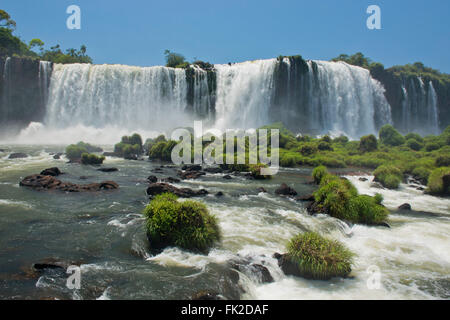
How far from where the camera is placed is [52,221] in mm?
10367

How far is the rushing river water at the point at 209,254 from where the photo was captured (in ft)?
20.6

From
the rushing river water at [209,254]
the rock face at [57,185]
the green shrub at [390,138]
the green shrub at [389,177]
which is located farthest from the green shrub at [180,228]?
the green shrub at [390,138]

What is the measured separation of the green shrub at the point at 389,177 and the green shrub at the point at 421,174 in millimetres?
1892

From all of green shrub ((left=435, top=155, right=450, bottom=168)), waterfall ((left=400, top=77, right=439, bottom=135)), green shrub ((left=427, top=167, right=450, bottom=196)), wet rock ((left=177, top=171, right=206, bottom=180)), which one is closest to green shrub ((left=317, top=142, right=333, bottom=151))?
green shrub ((left=435, top=155, right=450, bottom=168))

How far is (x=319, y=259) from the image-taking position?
713 cm

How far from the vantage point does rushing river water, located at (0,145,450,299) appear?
627 centimetres

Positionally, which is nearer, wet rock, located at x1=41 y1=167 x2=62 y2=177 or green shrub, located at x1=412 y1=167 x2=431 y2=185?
wet rock, located at x1=41 y1=167 x2=62 y2=177

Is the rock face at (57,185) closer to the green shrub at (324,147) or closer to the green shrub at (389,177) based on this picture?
the green shrub at (389,177)

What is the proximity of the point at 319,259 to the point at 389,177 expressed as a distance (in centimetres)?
1572

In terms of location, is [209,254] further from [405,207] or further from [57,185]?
[57,185]

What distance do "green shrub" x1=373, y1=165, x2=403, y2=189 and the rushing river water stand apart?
405cm

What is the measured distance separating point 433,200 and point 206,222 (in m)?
14.7

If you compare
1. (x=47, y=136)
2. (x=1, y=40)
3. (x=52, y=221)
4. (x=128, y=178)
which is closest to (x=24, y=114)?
(x=47, y=136)

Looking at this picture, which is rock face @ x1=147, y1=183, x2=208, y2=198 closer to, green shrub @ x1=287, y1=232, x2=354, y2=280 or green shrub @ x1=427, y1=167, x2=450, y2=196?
green shrub @ x1=287, y1=232, x2=354, y2=280
